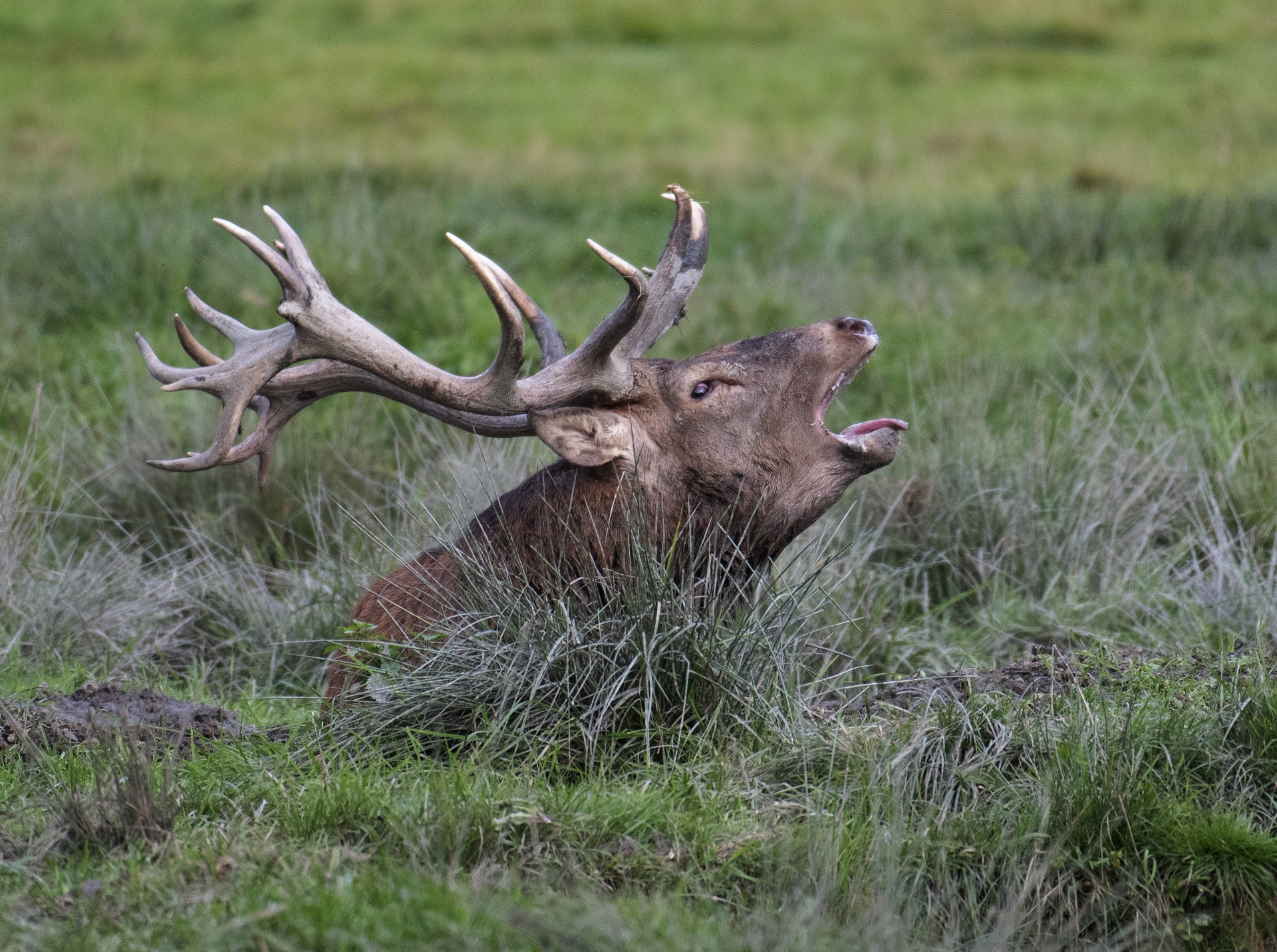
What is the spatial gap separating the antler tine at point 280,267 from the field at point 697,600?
76 cm

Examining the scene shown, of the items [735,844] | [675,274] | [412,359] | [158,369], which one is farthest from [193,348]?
[735,844]

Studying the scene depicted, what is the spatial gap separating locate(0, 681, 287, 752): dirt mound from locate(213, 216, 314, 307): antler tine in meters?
1.26

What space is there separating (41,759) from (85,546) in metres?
2.25

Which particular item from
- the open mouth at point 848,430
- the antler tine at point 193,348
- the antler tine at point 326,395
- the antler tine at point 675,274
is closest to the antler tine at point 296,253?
the antler tine at point 326,395

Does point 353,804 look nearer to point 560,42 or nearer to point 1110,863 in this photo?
point 1110,863

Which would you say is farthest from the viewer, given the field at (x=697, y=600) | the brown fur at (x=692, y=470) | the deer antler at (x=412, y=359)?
the brown fur at (x=692, y=470)

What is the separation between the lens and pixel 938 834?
3.74m

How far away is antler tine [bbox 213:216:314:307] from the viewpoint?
4.13m

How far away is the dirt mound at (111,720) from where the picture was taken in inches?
168

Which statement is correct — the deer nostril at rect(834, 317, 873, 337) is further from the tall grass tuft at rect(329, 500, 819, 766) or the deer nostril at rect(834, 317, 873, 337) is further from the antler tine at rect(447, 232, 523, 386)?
the antler tine at rect(447, 232, 523, 386)

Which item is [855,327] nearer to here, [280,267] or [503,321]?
[503,321]

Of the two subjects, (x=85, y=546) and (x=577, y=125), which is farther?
(x=577, y=125)

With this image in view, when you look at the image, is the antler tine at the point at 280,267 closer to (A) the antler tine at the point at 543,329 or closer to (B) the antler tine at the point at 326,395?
(B) the antler tine at the point at 326,395

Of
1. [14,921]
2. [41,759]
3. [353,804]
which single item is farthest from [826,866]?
[41,759]
